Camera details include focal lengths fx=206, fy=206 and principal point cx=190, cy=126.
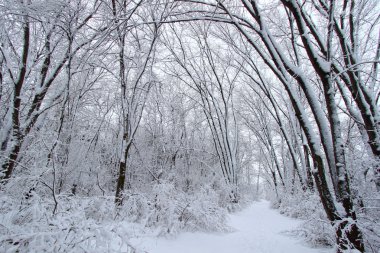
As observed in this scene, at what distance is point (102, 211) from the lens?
4656 mm

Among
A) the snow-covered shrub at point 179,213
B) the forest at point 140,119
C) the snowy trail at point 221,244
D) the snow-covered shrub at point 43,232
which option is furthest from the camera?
the snow-covered shrub at point 179,213

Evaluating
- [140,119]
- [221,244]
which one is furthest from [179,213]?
[140,119]

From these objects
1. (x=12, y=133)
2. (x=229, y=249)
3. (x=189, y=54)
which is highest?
(x=189, y=54)

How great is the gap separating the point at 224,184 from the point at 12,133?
29.0ft

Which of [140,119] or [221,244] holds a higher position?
[140,119]

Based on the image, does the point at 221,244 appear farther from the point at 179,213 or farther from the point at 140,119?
the point at 140,119

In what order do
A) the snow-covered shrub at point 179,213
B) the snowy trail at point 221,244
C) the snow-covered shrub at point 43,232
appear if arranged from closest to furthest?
the snow-covered shrub at point 43,232 → the snowy trail at point 221,244 → the snow-covered shrub at point 179,213

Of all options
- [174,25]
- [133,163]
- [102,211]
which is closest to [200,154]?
[133,163]

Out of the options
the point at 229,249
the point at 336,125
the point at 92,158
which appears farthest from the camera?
the point at 92,158

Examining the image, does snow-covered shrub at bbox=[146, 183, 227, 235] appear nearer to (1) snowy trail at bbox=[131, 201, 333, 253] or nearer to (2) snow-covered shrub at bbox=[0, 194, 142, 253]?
(1) snowy trail at bbox=[131, 201, 333, 253]

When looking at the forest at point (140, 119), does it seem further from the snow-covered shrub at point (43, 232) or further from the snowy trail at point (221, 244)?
the snowy trail at point (221, 244)

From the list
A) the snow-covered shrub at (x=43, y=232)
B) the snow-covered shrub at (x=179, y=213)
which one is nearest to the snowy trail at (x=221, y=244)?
the snow-covered shrub at (x=179, y=213)

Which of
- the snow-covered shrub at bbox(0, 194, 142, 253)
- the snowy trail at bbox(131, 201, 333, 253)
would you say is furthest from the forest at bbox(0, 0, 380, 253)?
the snowy trail at bbox(131, 201, 333, 253)

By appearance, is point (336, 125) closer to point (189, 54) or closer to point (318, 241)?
point (318, 241)
